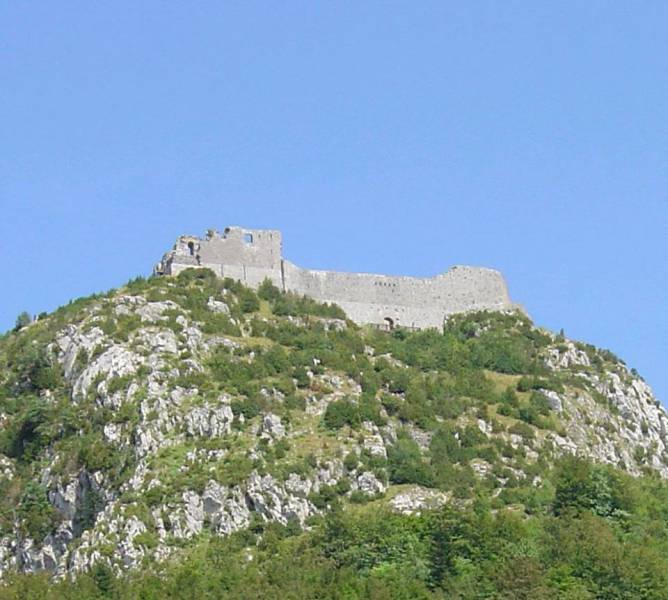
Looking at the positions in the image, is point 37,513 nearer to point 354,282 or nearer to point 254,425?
point 254,425

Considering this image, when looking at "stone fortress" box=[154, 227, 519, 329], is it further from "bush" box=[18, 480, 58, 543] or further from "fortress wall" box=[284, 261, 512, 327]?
"bush" box=[18, 480, 58, 543]

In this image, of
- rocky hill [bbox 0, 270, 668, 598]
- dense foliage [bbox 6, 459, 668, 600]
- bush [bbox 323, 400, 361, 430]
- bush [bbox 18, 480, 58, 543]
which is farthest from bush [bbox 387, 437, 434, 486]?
bush [bbox 18, 480, 58, 543]

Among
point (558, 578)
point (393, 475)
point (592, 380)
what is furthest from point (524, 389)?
point (558, 578)

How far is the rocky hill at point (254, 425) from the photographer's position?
96375 millimetres

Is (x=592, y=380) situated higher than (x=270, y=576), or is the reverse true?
(x=592, y=380)

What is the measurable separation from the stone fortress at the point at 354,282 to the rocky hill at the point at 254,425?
1757 millimetres

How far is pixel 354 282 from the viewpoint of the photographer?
119 m

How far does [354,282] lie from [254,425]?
19412 millimetres

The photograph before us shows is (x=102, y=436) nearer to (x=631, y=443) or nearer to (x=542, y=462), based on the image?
(x=542, y=462)

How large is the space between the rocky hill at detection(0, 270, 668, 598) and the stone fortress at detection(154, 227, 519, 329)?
176 cm

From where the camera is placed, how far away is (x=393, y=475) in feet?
327

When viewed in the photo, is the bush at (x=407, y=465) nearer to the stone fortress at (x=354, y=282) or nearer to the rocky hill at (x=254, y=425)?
the rocky hill at (x=254, y=425)

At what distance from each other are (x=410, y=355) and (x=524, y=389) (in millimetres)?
5763

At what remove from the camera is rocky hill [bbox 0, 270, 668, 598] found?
9638 centimetres
